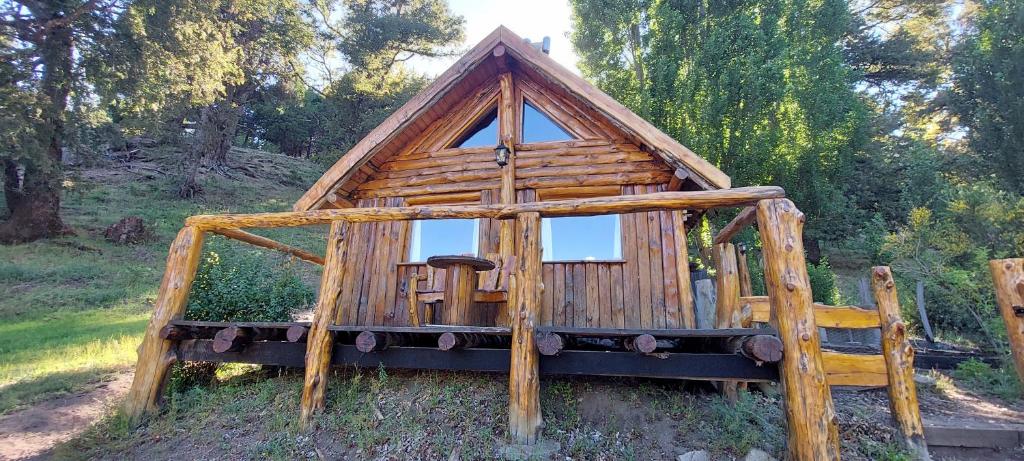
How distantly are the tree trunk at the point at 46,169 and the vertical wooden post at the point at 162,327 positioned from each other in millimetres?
13290

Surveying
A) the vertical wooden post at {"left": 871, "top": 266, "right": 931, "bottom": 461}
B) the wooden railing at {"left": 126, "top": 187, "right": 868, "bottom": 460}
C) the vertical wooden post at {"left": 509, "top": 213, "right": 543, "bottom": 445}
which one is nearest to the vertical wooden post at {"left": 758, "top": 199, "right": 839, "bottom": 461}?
the wooden railing at {"left": 126, "top": 187, "right": 868, "bottom": 460}

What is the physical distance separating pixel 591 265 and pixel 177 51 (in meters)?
15.3

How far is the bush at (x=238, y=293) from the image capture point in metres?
6.41

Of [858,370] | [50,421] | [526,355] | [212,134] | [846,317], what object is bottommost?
[50,421]

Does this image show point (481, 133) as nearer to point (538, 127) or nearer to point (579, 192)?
point (538, 127)

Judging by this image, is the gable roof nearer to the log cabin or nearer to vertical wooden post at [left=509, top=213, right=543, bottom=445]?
the log cabin

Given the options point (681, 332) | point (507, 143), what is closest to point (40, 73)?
point (507, 143)

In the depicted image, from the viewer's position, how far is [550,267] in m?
6.79

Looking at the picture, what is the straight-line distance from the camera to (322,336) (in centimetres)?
465

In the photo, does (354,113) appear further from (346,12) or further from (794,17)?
(794,17)

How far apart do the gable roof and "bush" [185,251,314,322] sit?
4.79 ft

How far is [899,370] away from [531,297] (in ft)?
13.2

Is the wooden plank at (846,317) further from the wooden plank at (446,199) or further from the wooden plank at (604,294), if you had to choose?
the wooden plank at (446,199)

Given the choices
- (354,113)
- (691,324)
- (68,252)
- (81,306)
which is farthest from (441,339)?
(354,113)
